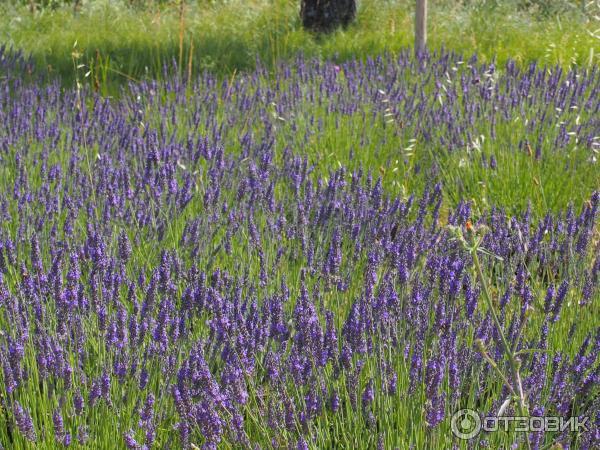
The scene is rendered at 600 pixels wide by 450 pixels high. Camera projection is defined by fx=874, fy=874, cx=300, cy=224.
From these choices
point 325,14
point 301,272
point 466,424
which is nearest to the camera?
point 466,424

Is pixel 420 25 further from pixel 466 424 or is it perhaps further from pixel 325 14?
pixel 466 424

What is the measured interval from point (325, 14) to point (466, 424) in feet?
22.0

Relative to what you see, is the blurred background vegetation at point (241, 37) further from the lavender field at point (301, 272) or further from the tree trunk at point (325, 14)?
the lavender field at point (301, 272)

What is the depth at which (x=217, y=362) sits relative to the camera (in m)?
2.45

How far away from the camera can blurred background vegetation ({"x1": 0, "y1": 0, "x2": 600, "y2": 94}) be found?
6691mm

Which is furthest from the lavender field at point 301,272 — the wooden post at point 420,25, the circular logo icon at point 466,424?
the wooden post at point 420,25

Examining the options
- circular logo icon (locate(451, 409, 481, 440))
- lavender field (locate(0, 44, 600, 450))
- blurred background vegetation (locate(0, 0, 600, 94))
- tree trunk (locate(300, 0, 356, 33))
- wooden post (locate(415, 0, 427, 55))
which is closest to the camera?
circular logo icon (locate(451, 409, 481, 440))

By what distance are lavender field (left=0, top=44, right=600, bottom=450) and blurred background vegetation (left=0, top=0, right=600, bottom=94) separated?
4.56 feet

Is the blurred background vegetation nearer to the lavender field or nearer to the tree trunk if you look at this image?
the tree trunk

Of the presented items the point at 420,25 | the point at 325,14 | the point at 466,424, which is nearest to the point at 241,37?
the point at 325,14

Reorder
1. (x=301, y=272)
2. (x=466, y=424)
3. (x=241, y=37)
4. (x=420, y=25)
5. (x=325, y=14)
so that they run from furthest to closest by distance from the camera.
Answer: (x=325, y=14), (x=241, y=37), (x=420, y=25), (x=301, y=272), (x=466, y=424)

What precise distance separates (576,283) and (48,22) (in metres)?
7.62

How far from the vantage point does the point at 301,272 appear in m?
2.72

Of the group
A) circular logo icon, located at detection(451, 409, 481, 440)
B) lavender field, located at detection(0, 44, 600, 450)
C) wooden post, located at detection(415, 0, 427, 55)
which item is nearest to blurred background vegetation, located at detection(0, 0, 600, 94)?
wooden post, located at detection(415, 0, 427, 55)
